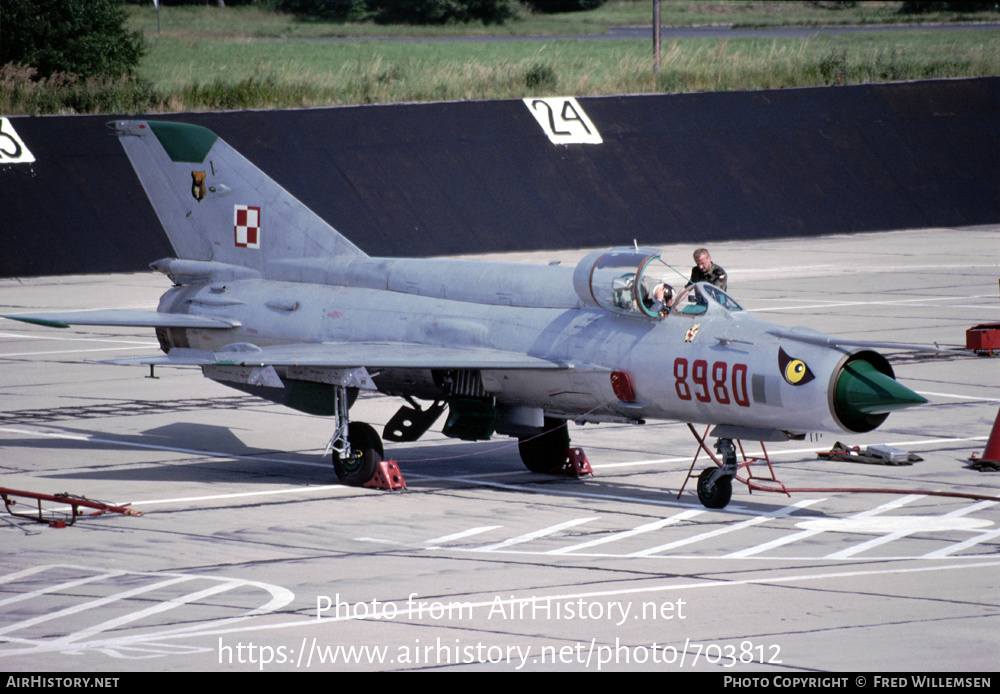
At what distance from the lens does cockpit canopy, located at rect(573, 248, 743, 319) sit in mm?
15492

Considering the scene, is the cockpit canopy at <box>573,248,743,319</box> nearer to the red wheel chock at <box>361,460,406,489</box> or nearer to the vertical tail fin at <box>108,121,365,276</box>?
the red wheel chock at <box>361,460,406,489</box>

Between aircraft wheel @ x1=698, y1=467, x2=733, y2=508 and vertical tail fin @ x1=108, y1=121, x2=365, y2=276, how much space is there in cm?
596

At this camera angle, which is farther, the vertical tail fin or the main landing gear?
the vertical tail fin

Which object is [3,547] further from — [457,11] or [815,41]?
[457,11]

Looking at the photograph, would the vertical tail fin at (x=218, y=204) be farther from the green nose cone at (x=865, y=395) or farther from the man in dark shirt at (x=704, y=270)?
the green nose cone at (x=865, y=395)

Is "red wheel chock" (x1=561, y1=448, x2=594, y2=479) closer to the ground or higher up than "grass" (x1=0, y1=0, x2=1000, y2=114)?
closer to the ground

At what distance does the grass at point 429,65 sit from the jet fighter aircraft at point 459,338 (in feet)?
79.3

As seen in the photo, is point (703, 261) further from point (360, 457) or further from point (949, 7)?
point (949, 7)

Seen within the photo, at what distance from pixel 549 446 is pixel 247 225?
501 centimetres

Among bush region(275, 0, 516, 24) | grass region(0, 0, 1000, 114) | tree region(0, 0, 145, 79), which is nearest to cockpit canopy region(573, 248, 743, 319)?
grass region(0, 0, 1000, 114)

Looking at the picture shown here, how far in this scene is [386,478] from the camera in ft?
54.3

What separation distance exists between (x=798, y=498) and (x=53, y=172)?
2637 cm

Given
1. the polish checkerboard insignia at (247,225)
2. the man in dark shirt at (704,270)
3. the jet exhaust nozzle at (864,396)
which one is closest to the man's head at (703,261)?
the man in dark shirt at (704,270)
